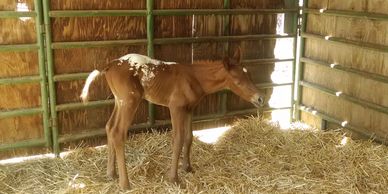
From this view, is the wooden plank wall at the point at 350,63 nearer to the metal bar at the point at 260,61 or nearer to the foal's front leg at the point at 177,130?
the metal bar at the point at 260,61

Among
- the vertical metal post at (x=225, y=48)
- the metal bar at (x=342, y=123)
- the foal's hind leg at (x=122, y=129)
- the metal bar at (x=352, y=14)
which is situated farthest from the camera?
the vertical metal post at (x=225, y=48)

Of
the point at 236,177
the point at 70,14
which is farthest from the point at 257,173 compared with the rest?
the point at 70,14

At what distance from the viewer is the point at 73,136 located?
5.19m

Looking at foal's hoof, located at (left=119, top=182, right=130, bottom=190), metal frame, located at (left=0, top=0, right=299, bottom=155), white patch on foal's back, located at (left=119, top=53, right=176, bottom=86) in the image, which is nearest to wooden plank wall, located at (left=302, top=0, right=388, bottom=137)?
metal frame, located at (left=0, top=0, right=299, bottom=155)

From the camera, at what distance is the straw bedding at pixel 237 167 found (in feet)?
14.0

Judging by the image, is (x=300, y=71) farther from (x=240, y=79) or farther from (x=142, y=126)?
(x=142, y=126)

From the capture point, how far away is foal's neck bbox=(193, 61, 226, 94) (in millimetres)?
4359

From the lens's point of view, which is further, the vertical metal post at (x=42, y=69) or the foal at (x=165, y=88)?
the vertical metal post at (x=42, y=69)

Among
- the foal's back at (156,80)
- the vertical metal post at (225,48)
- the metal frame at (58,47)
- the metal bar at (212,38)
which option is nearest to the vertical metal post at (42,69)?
the metal frame at (58,47)

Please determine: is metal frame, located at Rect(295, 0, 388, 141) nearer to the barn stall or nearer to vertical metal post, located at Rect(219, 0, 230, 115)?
the barn stall

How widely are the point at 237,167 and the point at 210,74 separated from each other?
3.87 ft

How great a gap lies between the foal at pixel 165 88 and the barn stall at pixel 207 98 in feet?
1.42

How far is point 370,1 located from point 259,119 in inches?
83.5

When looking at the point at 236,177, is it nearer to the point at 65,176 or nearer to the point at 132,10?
the point at 65,176
